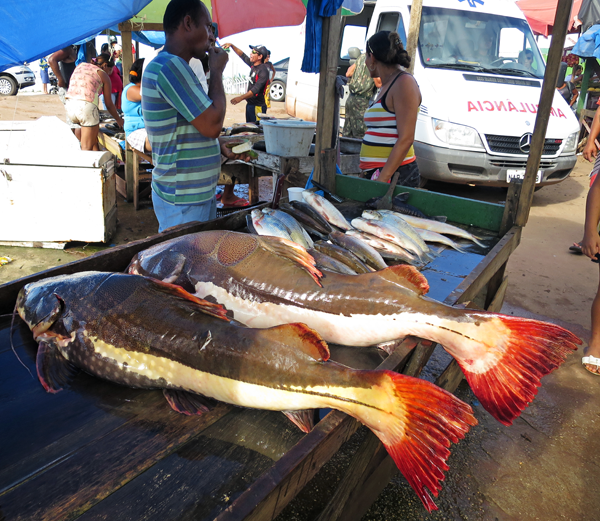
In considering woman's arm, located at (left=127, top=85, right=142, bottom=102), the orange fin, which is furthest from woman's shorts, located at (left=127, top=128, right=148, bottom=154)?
the orange fin

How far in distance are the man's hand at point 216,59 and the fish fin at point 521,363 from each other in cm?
245

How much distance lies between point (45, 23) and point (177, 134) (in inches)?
78.0

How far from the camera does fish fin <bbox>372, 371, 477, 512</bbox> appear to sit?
3.84 feet

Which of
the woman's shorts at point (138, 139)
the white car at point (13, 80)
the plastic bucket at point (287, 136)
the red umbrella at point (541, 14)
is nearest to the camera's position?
the plastic bucket at point (287, 136)

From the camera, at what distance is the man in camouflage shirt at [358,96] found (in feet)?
25.1

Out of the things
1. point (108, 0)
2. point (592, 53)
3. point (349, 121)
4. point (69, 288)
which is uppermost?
point (592, 53)

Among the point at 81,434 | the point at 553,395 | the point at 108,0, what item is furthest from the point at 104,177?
the point at 553,395

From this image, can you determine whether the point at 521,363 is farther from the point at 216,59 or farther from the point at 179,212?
the point at 216,59

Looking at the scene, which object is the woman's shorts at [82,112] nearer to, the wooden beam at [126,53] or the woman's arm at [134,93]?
the wooden beam at [126,53]

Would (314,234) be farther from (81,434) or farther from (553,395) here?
(553,395)

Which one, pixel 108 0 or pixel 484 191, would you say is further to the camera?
pixel 484 191

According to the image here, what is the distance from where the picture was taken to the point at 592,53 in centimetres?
1220

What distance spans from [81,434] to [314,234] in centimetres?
180

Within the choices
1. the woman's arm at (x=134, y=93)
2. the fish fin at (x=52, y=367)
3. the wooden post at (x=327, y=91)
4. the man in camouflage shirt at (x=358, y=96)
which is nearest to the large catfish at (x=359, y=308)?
the fish fin at (x=52, y=367)
